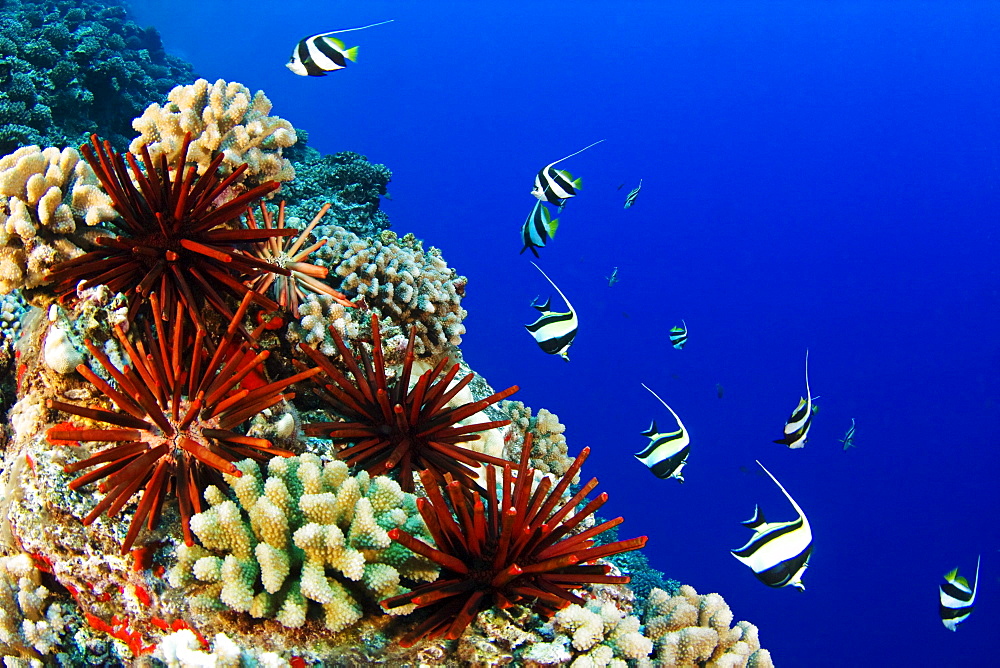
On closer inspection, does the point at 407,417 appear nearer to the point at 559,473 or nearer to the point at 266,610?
the point at 266,610

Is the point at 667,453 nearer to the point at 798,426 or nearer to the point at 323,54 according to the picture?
the point at 798,426

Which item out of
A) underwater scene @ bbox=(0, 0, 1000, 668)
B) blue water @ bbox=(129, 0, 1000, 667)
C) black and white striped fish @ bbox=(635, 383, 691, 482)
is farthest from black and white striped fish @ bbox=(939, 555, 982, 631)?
blue water @ bbox=(129, 0, 1000, 667)

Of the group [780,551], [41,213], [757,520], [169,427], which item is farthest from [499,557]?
[41,213]

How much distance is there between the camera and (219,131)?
3.67 metres

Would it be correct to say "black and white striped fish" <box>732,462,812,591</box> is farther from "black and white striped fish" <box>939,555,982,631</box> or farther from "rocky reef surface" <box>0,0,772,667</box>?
"black and white striped fish" <box>939,555,982,631</box>

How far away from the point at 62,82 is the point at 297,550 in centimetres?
1105

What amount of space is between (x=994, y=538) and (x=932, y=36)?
5192cm

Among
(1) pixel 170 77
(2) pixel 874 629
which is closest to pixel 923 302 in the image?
(2) pixel 874 629

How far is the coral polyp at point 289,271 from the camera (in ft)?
9.64

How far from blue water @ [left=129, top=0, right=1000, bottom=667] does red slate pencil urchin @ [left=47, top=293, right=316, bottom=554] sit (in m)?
32.9

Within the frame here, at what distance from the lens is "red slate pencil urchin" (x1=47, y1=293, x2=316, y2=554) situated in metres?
1.96

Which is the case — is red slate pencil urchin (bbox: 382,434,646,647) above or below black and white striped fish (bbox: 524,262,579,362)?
below

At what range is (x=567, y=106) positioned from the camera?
3031 inches

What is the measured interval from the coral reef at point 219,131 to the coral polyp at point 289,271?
2.52 ft
